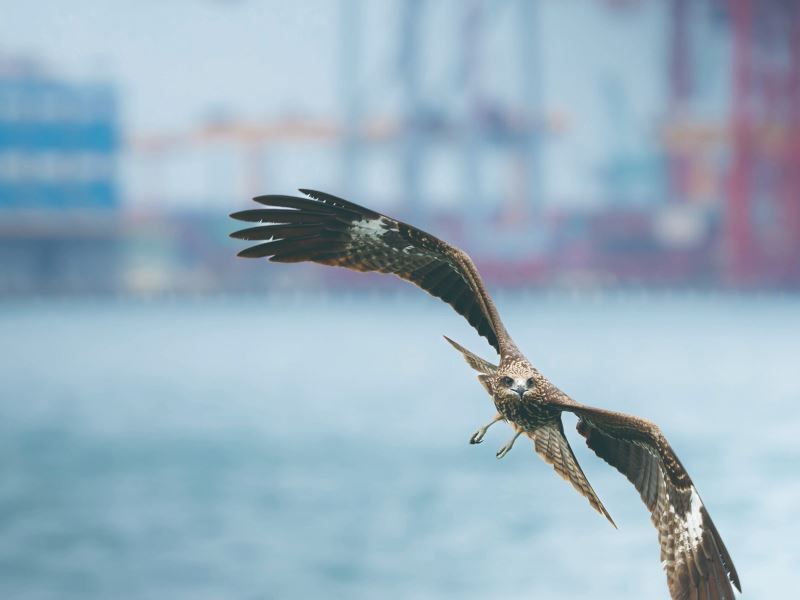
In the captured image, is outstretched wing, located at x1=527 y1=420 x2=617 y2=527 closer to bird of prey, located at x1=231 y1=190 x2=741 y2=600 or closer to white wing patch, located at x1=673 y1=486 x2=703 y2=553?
bird of prey, located at x1=231 y1=190 x2=741 y2=600

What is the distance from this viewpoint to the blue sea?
2458 cm

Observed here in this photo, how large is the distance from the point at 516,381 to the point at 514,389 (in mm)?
47

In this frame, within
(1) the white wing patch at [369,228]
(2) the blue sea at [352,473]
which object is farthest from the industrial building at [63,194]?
(1) the white wing patch at [369,228]

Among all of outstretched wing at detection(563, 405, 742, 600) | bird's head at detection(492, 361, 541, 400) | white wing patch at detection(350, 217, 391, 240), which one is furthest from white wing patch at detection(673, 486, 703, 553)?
white wing patch at detection(350, 217, 391, 240)

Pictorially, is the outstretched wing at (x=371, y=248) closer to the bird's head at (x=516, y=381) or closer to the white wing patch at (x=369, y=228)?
the white wing patch at (x=369, y=228)

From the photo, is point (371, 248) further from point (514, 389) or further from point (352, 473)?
point (352, 473)

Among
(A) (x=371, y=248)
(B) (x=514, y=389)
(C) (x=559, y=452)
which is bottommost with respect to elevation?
(C) (x=559, y=452)

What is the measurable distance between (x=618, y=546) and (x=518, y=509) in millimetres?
5371

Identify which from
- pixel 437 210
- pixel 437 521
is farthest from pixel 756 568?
pixel 437 210

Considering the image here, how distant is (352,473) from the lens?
1479 inches

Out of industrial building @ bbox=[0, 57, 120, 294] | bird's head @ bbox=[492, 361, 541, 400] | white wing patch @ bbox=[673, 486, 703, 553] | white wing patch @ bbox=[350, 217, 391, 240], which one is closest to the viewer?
bird's head @ bbox=[492, 361, 541, 400]

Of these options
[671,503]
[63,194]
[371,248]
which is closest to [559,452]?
[671,503]

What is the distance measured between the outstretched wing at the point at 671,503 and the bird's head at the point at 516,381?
206 mm

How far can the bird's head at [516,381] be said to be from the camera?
5.95 meters
